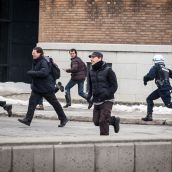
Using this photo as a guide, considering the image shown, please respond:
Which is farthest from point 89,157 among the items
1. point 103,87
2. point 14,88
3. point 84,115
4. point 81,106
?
point 14,88

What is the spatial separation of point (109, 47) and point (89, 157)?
1104 cm

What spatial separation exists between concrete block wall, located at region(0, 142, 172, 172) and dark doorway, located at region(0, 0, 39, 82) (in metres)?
15.3

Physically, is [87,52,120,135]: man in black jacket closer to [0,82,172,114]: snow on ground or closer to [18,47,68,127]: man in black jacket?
[18,47,68,127]: man in black jacket

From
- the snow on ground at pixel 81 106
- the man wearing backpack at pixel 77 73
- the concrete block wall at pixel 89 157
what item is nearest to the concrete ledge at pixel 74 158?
the concrete block wall at pixel 89 157

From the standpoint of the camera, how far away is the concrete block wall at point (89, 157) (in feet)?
26.2

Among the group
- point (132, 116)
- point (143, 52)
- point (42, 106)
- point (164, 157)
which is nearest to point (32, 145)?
point (164, 157)

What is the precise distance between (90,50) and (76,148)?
11297 millimetres

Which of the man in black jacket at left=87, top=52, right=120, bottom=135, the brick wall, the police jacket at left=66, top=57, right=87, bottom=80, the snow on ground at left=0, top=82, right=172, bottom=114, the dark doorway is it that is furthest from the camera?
the dark doorway

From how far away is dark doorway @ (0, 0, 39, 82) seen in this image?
23.5 metres

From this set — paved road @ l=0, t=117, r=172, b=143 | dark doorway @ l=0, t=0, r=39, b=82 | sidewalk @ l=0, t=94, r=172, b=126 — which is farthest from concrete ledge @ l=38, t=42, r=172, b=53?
paved road @ l=0, t=117, r=172, b=143

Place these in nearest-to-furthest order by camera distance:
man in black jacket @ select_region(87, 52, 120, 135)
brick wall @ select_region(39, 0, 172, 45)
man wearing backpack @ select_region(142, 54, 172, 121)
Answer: man in black jacket @ select_region(87, 52, 120, 135) < man wearing backpack @ select_region(142, 54, 172, 121) < brick wall @ select_region(39, 0, 172, 45)

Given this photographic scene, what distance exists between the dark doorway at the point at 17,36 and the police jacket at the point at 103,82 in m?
13.4

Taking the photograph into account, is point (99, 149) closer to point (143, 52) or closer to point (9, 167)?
point (9, 167)

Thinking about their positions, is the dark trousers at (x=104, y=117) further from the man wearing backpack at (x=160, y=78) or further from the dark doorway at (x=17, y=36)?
the dark doorway at (x=17, y=36)
